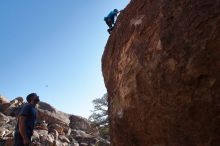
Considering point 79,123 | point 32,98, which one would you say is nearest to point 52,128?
point 79,123

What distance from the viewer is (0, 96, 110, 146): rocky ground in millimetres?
23109

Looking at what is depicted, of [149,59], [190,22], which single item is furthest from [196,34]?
[149,59]

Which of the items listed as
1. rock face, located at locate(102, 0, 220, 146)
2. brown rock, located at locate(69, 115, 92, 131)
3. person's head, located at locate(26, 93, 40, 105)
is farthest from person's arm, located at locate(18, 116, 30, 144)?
brown rock, located at locate(69, 115, 92, 131)

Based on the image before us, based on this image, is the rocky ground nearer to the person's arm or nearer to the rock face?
the person's arm

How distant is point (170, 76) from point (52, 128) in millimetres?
24579

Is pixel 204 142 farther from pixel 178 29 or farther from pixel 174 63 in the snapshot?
pixel 178 29

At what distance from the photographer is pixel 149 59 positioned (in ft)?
17.2

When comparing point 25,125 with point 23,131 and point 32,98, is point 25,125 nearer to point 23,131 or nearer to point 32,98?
point 23,131

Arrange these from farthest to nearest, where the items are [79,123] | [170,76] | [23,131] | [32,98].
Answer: [79,123] < [32,98] < [23,131] < [170,76]

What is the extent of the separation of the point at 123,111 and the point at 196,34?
8.23ft

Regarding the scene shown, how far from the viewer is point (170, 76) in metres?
4.68

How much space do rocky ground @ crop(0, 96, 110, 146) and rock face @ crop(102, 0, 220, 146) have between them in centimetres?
1633

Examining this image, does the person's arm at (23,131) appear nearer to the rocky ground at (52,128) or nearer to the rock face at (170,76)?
the rock face at (170,76)

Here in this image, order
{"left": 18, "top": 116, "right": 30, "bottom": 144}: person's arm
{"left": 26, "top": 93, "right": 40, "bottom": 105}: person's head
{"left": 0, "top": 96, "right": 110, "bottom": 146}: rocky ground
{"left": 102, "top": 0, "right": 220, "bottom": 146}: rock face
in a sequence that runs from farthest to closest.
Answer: {"left": 0, "top": 96, "right": 110, "bottom": 146}: rocky ground
{"left": 26, "top": 93, "right": 40, "bottom": 105}: person's head
{"left": 18, "top": 116, "right": 30, "bottom": 144}: person's arm
{"left": 102, "top": 0, "right": 220, "bottom": 146}: rock face
